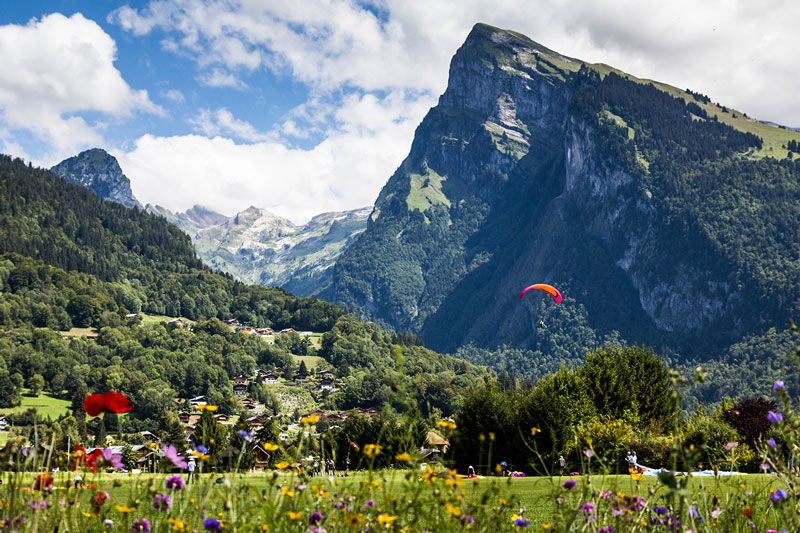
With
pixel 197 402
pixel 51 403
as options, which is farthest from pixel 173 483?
pixel 51 403

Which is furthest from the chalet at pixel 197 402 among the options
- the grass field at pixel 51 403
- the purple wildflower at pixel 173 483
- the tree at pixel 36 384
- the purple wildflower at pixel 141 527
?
the tree at pixel 36 384

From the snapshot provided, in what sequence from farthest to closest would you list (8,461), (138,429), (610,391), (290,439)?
1. (138,429)
2. (610,391)
3. (290,439)
4. (8,461)

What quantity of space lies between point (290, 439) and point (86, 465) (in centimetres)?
174

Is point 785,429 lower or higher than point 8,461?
higher

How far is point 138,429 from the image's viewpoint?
153 metres

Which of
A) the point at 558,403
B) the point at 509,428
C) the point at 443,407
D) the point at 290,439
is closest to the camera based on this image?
the point at 290,439

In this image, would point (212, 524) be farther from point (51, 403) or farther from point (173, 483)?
point (51, 403)

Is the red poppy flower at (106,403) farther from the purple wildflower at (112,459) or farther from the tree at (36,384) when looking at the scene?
the tree at (36,384)

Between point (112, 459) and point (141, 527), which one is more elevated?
point (112, 459)

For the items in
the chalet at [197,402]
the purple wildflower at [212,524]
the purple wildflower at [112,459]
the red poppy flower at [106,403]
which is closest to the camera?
the purple wildflower at [212,524]

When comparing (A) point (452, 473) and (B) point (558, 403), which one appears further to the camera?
(B) point (558, 403)

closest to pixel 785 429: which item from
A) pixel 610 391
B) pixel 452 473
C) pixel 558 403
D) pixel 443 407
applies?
pixel 452 473

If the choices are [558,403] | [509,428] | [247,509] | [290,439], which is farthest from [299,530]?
[509,428]

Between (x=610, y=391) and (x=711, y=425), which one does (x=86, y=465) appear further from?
(x=610, y=391)
